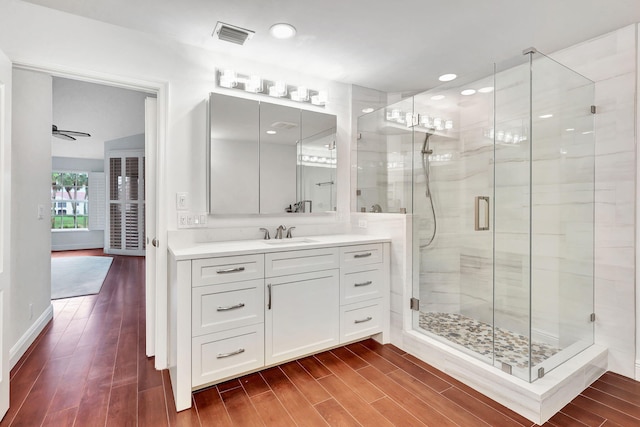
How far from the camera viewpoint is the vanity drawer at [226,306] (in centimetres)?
186

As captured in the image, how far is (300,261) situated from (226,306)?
581 mm

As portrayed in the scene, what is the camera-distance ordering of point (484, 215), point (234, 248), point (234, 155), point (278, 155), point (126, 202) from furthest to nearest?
point (126, 202)
point (278, 155)
point (484, 215)
point (234, 155)
point (234, 248)

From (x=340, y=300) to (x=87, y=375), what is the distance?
1829mm

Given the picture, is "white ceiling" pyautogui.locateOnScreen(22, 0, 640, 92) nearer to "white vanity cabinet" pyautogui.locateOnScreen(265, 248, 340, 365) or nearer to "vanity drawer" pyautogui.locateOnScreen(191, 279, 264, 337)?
"white vanity cabinet" pyautogui.locateOnScreen(265, 248, 340, 365)

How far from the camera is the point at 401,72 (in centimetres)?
290

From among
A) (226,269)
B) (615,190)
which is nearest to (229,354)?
(226,269)

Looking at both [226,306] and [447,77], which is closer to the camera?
[226,306]

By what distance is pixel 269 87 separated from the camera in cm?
270

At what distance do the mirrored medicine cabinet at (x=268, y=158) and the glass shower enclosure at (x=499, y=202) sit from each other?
18.6 inches

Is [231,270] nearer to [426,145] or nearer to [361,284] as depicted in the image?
[361,284]

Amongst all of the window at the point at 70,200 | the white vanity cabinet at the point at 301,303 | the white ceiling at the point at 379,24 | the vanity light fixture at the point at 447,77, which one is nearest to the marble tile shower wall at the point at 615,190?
the white ceiling at the point at 379,24

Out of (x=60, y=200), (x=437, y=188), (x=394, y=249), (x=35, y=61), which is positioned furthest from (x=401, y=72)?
(x=60, y=200)

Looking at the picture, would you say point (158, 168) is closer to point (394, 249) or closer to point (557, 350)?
point (394, 249)

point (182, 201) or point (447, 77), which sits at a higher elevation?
point (447, 77)
